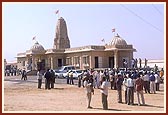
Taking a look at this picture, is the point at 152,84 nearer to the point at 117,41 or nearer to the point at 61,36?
the point at 117,41

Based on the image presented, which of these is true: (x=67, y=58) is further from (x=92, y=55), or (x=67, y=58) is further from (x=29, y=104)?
(x=29, y=104)

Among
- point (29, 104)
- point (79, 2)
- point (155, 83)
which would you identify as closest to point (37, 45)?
point (155, 83)

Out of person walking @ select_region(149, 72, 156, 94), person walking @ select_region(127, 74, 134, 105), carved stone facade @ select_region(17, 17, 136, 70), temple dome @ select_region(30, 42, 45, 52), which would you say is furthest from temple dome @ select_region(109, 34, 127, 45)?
person walking @ select_region(127, 74, 134, 105)

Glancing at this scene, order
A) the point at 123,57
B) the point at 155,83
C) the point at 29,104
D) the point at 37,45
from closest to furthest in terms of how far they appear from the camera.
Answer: the point at 29,104 → the point at 155,83 → the point at 123,57 → the point at 37,45

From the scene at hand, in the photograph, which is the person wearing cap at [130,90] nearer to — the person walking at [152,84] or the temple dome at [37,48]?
the person walking at [152,84]

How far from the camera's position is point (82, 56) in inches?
1658

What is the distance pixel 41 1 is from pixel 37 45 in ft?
140

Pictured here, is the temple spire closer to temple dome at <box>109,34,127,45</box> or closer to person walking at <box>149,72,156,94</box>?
temple dome at <box>109,34,127,45</box>

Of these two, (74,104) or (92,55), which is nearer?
(74,104)

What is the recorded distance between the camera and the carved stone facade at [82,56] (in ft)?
133

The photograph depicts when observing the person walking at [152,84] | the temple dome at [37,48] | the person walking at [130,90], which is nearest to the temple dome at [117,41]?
the temple dome at [37,48]

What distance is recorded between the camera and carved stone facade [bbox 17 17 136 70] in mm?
40438

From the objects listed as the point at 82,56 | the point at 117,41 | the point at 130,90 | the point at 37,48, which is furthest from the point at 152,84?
the point at 37,48

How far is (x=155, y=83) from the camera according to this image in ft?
69.1
